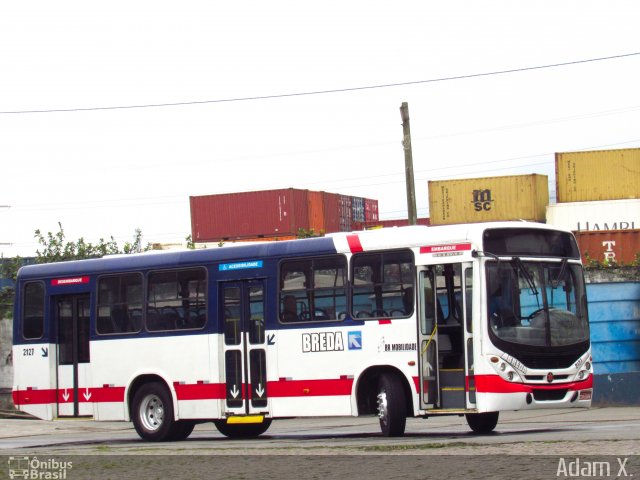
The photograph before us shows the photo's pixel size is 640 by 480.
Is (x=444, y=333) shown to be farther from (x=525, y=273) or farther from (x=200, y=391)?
(x=200, y=391)

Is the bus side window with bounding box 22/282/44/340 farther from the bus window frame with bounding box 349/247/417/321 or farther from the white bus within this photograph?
the bus window frame with bounding box 349/247/417/321

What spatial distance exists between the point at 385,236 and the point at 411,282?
824 millimetres

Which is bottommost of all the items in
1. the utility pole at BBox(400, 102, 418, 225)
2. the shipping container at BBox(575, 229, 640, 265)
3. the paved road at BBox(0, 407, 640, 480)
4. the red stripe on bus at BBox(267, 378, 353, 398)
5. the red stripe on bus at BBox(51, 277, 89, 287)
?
the paved road at BBox(0, 407, 640, 480)

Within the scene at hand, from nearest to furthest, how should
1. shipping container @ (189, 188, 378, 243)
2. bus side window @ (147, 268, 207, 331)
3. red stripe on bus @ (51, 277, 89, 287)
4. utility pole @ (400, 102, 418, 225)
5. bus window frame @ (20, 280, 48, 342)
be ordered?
1. bus side window @ (147, 268, 207, 331)
2. red stripe on bus @ (51, 277, 89, 287)
3. bus window frame @ (20, 280, 48, 342)
4. utility pole @ (400, 102, 418, 225)
5. shipping container @ (189, 188, 378, 243)

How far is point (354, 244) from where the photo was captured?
1673cm

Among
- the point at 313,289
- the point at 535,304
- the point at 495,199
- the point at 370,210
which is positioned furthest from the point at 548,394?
the point at 370,210

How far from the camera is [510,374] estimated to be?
15.2m

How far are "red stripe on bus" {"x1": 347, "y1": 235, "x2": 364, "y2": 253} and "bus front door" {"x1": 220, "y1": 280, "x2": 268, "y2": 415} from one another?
1.69 m

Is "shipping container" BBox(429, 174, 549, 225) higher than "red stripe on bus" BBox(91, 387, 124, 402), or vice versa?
"shipping container" BBox(429, 174, 549, 225)

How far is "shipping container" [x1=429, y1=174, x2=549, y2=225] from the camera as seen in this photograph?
49.1 metres

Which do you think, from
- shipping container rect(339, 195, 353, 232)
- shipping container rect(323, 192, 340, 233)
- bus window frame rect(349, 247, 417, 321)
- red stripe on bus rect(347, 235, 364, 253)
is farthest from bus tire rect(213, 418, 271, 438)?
shipping container rect(339, 195, 353, 232)

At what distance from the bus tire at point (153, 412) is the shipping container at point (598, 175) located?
33.2 m

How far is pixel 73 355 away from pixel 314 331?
4966mm

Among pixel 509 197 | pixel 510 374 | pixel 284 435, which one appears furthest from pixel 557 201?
pixel 510 374
